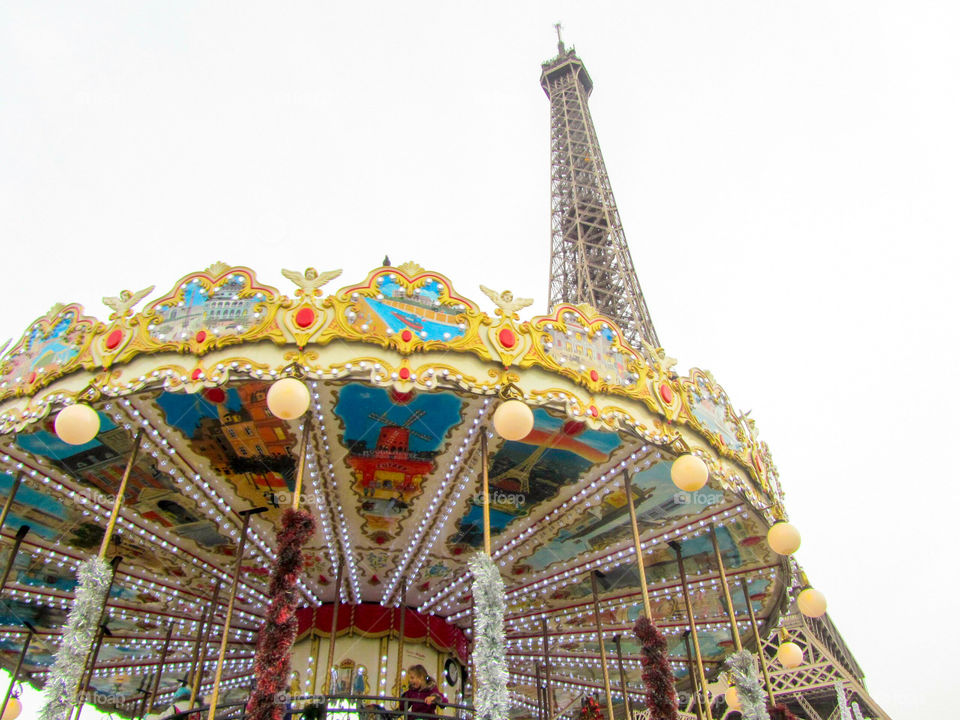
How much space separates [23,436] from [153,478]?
5.15ft

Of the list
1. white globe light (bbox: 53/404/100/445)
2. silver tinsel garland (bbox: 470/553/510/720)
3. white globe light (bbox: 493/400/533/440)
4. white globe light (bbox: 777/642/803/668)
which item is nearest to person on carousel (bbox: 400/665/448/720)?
silver tinsel garland (bbox: 470/553/510/720)

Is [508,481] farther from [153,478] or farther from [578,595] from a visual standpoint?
[153,478]

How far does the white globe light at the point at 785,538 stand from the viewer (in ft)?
29.4

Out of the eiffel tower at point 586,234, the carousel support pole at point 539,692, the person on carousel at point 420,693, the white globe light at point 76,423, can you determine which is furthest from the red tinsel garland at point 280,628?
the eiffel tower at point 586,234

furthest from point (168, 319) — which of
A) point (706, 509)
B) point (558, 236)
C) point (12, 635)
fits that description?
point (558, 236)

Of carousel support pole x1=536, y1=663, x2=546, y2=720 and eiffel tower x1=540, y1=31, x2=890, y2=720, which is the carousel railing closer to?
carousel support pole x1=536, y1=663, x2=546, y2=720

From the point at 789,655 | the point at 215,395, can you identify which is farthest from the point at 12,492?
the point at 789,655

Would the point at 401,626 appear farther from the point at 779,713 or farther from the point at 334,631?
the point at 779,713

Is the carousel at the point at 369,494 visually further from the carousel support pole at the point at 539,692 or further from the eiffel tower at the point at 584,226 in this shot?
the eiffel tower at the point at 584,226

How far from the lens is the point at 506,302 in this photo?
8.01 metres

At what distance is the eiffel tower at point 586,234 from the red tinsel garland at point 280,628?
1217 inches

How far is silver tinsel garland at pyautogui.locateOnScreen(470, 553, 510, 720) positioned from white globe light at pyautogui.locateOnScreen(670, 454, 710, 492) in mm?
2323

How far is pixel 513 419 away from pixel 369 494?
343cm

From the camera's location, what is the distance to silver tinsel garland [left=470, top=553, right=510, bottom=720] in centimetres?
644
